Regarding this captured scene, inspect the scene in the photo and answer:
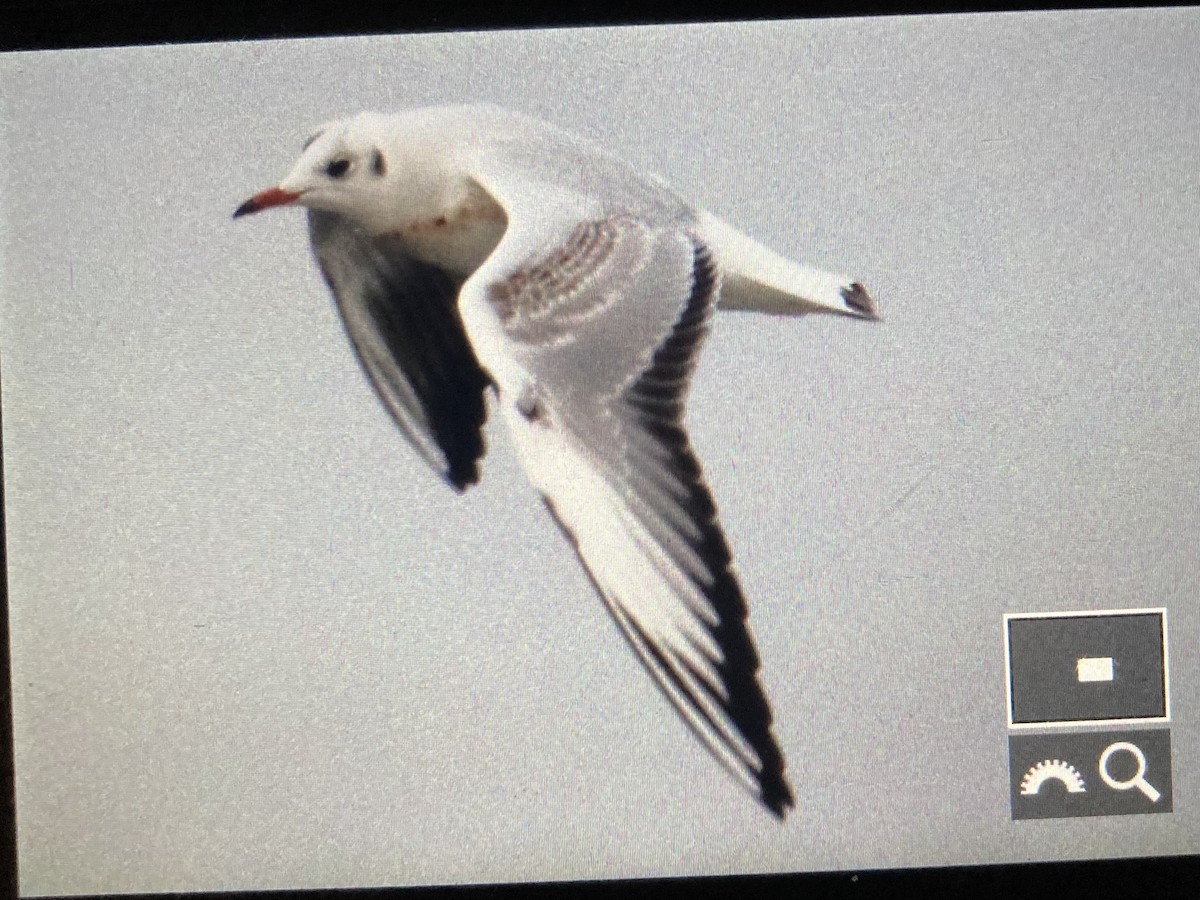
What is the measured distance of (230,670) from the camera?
0.97m

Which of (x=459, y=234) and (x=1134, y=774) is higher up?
(x=459, y=234)

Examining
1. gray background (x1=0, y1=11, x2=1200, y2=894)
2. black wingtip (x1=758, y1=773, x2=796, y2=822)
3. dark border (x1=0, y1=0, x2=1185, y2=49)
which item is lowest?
black wingtip (x1=758, y1=773, x2=796, y2=822)

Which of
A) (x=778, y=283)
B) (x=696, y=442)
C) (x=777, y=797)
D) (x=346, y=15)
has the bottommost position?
(x=777, y=797)

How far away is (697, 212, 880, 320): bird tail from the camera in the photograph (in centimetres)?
96

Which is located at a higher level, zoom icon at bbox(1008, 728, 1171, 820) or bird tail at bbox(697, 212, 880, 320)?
bird tail at bbox(697, 212, 880, 320)

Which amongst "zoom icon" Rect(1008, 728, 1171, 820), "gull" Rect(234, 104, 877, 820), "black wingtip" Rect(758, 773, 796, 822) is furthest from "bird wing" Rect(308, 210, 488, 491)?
"zoom icon" Rect(1008, 728, 1171, 820)

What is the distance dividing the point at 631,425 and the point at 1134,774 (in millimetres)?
443

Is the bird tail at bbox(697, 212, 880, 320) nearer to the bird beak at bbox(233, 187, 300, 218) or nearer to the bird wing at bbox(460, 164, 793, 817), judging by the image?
the bird wing at bbox(460, 164, 793, 817)

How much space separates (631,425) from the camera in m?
0.93

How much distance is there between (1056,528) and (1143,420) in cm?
10

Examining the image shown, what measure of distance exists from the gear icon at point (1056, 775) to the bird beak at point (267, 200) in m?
0.67

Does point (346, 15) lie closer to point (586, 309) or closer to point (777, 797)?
point (586, 309)

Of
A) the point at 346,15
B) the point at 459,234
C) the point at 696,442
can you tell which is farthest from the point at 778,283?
the point at 346,15

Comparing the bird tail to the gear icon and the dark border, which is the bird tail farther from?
the gear icon
